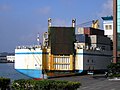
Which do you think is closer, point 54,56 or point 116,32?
point 116,32

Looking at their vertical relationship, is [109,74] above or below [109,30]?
below

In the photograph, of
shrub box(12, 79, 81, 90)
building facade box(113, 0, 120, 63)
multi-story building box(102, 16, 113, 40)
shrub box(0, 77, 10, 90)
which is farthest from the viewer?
multi-story building box(102, 16, 113, 40)

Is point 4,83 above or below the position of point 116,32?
below

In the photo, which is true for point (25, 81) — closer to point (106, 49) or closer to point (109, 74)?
point (109, 74)

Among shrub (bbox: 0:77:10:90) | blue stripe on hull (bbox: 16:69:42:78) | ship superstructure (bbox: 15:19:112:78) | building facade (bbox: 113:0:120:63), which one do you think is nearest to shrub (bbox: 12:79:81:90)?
shrub (bbox: 0:77:10:90)

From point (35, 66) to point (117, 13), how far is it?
71.0ft

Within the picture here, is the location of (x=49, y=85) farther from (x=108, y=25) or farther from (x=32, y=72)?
(x=108, y=25)

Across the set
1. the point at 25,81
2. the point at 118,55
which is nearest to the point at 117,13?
the point at 118,55

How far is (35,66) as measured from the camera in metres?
78.5

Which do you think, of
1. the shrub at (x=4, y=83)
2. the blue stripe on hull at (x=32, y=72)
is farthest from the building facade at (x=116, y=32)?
the shrub at (x=4, y=83)

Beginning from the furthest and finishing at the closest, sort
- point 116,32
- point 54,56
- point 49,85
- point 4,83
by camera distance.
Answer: point 54,56, point 116,32, point 4,83, point 49,85

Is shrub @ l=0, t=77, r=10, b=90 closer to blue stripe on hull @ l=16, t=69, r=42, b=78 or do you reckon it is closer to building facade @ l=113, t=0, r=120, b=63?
blue stripe on hull @ l=16, t=69, r=42, b=78

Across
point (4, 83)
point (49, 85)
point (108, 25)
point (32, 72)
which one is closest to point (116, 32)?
point (32, 72)

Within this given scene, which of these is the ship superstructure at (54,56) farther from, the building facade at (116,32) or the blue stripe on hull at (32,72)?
the building facade at (116,32)
